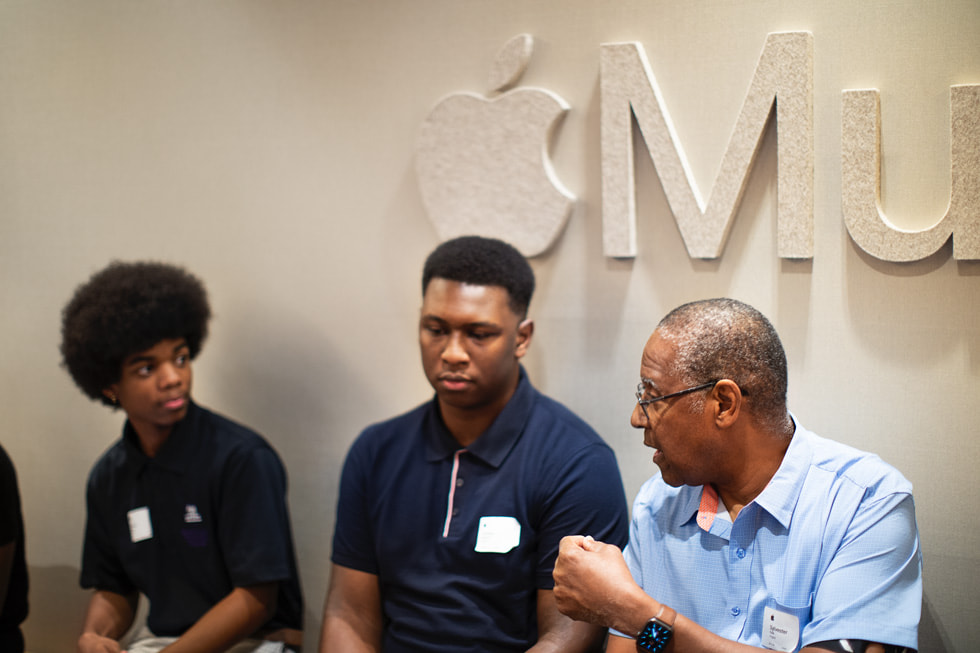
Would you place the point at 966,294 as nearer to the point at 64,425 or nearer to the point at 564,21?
the point at 564,21

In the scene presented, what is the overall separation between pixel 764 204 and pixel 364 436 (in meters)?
1.11

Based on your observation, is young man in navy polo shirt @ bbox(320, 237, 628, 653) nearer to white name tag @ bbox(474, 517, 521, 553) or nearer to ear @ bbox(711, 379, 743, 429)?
white name tag @ bbox(474, 517, 521, 553)

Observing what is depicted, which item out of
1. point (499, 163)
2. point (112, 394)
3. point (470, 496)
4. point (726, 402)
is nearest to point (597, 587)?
point (726, 402)

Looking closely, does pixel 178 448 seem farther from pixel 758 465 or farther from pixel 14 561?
pixel 758 465

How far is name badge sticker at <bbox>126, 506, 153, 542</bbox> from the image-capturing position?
2287 mm

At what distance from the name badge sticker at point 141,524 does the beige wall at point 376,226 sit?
492 millimetres

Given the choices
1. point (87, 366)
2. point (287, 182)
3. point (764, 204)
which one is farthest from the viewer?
point (287, 182)

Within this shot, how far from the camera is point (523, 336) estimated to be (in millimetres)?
2068

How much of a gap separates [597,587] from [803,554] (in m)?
0.36

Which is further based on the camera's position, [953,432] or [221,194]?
[221,194]

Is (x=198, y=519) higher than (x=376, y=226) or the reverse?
the reverse

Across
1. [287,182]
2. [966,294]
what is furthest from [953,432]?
[287,182]

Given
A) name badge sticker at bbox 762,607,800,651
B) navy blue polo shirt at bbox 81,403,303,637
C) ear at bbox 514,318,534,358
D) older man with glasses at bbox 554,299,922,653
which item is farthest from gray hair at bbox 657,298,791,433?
navy blue polo shirt at bbox 81,403,303,637

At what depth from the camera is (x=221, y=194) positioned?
2652 millimetres
